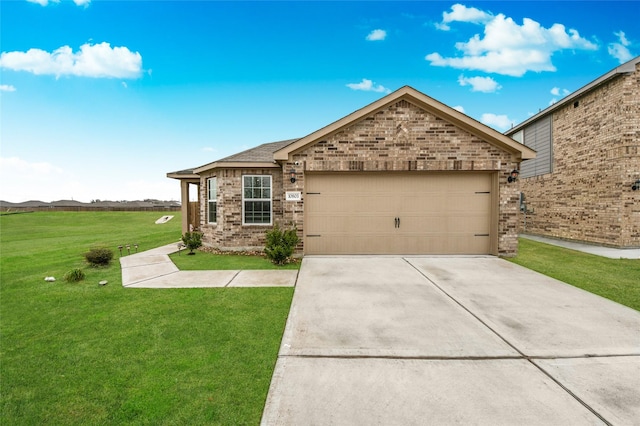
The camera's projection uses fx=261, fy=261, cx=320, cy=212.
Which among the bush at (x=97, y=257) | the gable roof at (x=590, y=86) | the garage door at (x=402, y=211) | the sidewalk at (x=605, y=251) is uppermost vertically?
the gable roof at (x=590, y=86)

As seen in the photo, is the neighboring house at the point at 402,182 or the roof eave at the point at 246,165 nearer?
the neighboring house at the point at 402,182

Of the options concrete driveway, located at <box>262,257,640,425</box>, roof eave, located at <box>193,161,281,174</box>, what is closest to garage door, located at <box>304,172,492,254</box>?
roof eave, located at <box>193,161,281,174</box>

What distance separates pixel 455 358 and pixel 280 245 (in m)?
5.37

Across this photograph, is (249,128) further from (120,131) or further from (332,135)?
(332,135)

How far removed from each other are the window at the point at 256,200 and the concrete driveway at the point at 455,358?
469 cm

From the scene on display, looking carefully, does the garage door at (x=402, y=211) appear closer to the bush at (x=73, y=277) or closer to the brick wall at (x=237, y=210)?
the brick wall at (x=237, y=210)

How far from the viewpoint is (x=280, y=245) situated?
7578mm

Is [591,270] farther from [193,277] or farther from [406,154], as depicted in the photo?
[193,277]

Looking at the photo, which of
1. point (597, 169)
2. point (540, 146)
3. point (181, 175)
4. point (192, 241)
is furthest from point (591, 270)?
point (181, 175)

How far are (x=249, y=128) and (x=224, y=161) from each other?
61.5ft

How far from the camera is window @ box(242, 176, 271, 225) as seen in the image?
9.28 metres

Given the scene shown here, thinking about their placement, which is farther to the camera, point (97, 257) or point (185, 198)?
point (185, 198)

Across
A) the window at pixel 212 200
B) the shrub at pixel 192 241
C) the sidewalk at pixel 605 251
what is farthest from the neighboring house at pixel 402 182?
the sidewalk at pixel 605 251

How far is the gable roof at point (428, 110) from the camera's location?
26.3 feet
